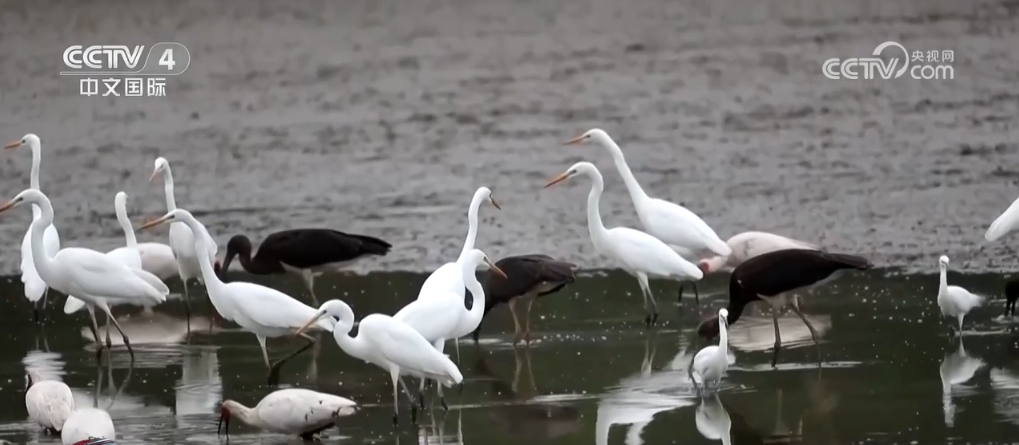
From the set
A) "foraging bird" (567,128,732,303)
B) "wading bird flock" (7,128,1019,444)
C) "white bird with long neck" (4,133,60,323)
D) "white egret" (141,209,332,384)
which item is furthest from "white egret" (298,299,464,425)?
"foraging bird" (567,128,732,303)

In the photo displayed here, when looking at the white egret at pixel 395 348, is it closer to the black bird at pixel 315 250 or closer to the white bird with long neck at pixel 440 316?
the white bird with long neck at pixel 440 316

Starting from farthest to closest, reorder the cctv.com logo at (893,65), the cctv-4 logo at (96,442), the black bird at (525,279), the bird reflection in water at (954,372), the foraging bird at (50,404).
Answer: the cctv.com logo at (893,65)
the black bird at (525,279)
the bird reflection in water at (954,372)
the foraging bird at (50,404)
the cctv-4 logo at (96,442)

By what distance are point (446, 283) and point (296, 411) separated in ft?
4.98

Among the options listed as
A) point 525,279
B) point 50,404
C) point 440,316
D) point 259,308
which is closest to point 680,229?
point 525,279

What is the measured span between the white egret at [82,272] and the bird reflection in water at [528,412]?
2.18 metres

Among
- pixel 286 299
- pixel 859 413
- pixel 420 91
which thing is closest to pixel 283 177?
pixel 420 91

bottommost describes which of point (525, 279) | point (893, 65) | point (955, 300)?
point (955, 300)

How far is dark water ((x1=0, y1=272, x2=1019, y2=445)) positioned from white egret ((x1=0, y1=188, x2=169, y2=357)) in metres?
0.41

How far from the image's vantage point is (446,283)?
7254mm

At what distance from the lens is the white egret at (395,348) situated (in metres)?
6.24

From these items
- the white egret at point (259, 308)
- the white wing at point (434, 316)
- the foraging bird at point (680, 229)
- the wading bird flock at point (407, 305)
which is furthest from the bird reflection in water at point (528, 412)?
the foraging bird at point (680, 229)

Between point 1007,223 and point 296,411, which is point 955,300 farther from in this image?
point 296,411

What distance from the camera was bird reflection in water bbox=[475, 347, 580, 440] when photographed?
629cm

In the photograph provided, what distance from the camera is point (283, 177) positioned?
43.7 ft
